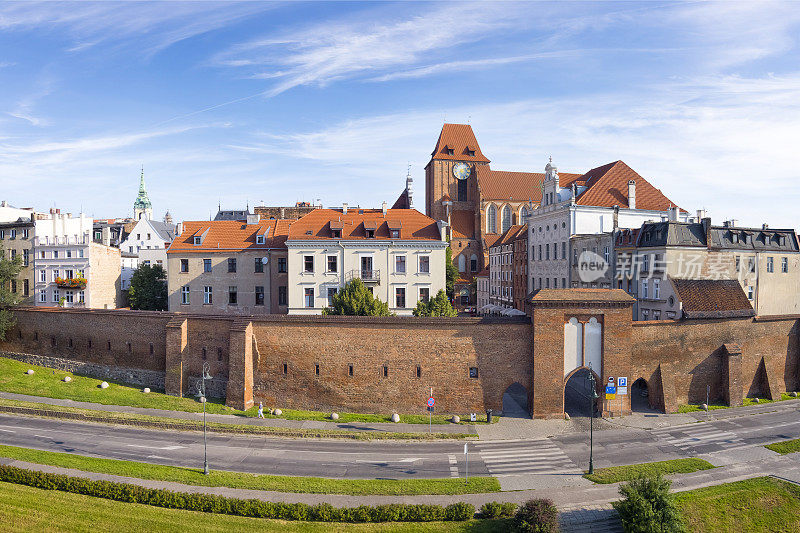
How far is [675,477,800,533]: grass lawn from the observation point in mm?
25172

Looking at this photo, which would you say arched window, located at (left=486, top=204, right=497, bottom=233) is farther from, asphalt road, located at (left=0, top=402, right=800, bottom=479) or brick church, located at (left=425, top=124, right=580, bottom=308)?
asphalt road, located at (left=0, top=402, right=800, bottom=479)

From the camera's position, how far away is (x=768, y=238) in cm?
5088

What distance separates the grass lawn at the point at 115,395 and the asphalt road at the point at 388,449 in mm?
3840

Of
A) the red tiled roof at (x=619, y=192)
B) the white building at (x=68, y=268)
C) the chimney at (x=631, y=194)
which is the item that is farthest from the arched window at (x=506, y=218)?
the white building at (x=68, y=268)

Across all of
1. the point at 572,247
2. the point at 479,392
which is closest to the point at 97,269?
the point at 479,392

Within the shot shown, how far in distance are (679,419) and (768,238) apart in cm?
2499

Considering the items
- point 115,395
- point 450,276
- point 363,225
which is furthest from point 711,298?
point 115,395

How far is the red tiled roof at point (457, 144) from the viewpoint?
102250 millimetres

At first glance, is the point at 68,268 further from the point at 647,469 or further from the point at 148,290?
the point at 647,469

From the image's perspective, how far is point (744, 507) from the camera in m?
26.3

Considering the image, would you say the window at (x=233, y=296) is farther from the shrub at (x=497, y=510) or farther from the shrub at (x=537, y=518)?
the shrub at (x=537, y=518)

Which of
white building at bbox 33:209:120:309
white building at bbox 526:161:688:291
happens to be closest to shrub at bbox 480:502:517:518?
white building at bbox 526:161:688:291

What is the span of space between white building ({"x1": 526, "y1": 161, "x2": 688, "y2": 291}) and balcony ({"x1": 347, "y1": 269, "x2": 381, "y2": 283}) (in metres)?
20.0

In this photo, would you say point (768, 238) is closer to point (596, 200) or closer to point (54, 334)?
point (596, 200)
